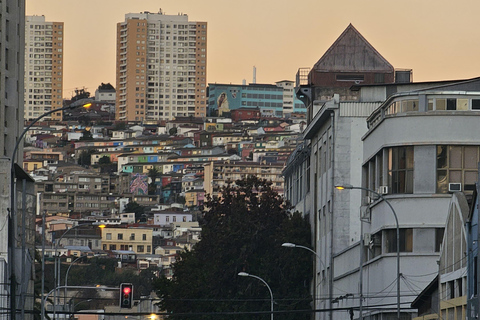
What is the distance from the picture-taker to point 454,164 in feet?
180

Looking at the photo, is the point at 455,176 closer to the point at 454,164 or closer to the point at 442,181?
the point at 454,164

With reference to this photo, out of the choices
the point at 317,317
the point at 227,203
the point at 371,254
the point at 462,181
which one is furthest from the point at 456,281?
the point at 227,203

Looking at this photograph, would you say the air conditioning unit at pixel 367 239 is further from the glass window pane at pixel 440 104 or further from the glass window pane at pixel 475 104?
the glass window pane at pixel 475 104

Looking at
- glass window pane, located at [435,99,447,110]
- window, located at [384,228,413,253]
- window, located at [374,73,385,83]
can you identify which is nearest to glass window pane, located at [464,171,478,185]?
glass window pane, located at [435,99,447,110]

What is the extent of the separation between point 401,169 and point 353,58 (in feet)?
99.2

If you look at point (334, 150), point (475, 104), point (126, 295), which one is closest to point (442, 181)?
point (475, 104)

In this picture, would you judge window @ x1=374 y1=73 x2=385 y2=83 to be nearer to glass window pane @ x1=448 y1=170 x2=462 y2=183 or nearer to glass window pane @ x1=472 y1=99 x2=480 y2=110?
glass window pane @ x1=472 y1=99 x2=480 y2=110

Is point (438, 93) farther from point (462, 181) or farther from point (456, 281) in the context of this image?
Result: point (456, 281)

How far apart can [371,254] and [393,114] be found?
6.57m

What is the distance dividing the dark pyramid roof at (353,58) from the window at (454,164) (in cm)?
2984

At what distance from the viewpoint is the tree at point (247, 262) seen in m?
77.0

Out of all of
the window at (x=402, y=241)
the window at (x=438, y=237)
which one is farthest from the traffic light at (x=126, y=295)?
the window at (x=438, y=237)

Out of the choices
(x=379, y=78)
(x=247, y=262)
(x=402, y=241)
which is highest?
(x=379, y=78)

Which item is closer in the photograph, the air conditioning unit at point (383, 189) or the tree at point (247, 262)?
the air conditioning unit at point (383, 189)
